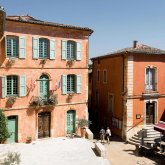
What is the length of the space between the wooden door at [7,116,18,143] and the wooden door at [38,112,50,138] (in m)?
A: 2.13

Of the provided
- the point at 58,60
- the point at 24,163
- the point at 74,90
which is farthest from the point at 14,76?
the point at 24,163

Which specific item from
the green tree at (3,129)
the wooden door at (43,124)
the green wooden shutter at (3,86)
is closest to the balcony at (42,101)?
the wooden door at (43,124)

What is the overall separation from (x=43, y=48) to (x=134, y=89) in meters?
9.51

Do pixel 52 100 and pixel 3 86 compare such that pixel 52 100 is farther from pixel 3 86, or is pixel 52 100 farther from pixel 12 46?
pixel 12 46

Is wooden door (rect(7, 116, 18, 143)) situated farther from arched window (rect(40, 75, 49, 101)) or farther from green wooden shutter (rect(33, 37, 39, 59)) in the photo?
green wooden shutter (rect(33, 37, 39, 59))

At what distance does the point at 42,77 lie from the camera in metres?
22.8

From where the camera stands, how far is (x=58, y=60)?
23141 mm

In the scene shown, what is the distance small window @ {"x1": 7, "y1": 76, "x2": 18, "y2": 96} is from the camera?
2125 cm

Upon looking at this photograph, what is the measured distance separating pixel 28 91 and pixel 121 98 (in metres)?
9.34

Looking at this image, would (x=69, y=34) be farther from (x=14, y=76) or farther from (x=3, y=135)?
(x=3, y=135)

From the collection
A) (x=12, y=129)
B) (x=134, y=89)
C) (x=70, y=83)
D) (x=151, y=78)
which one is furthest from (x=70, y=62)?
(x=151, y=78)

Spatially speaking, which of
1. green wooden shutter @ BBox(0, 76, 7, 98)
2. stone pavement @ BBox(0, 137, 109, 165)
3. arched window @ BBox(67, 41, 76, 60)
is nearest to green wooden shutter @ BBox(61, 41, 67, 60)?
arched window @ BBox(67, 41, 76, 60)

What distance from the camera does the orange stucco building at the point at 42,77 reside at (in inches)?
829

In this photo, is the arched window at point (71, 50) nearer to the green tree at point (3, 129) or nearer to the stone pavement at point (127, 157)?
the green tree at point (3, 129)
